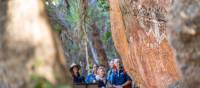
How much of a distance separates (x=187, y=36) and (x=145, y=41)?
601cm

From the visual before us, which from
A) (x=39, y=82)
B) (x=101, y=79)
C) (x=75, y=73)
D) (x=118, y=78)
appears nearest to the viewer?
(x=39, y=82)

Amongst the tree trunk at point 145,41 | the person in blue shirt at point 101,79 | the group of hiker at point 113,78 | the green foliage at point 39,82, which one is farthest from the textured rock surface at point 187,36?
the person in blue shirt at point 101,79

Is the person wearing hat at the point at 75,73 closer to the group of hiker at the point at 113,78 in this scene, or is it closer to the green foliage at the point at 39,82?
the group of hiker at the point at 113,78

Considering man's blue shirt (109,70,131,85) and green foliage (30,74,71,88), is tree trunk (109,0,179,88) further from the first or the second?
green foliage (30,74,71,88)

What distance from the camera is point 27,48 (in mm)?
2537

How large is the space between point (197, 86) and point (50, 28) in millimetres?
1994

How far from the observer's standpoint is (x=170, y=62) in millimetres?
9664

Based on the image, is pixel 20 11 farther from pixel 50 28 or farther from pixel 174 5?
pixel 174 5

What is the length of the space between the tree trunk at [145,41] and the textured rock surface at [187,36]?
505 cm

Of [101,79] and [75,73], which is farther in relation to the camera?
[101,79]

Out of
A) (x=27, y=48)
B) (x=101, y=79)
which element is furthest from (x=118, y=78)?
(x=27, y=48)

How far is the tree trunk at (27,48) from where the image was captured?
8.32 feet

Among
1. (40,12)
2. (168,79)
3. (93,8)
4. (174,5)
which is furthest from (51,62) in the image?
(93,8)

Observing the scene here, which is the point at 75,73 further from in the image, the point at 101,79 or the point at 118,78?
the point at 118,78
